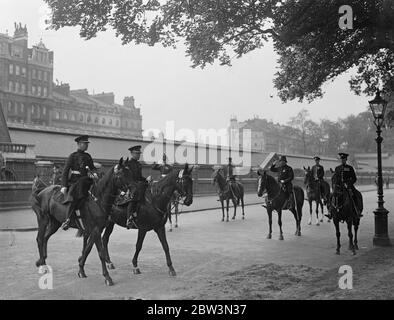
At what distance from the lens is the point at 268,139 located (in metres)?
58.1

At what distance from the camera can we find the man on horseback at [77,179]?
8.74 metres

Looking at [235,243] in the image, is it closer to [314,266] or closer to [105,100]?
[314,266]

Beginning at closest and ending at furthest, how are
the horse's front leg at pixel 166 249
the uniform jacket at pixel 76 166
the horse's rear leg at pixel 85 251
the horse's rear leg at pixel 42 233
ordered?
the horse's rear leg at pixel 85 251 < the uniform jacket at pixel 76 166 < the horse's front leg at pixel 166 249 < the horse's rear leg at pixel 42 233

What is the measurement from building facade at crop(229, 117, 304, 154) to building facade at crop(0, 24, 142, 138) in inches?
873

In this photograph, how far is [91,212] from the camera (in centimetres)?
885

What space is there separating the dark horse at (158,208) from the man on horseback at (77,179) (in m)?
1.17

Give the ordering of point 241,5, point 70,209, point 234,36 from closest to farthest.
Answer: point 70,209 < point 241,5 < point 234,36

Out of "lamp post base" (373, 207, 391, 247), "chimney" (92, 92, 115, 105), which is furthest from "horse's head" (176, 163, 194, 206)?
"chimney" (92, 92, 115, 105)

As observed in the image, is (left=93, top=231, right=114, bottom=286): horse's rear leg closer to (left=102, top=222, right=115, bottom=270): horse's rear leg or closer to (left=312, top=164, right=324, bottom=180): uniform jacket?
(left=102, top=222, right=115, bottom=270): horse's rear leg

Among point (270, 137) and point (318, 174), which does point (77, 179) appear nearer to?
point (318, 174)

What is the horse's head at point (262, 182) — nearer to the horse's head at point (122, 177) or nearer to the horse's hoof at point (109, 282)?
the horse's head at point (122, 177)

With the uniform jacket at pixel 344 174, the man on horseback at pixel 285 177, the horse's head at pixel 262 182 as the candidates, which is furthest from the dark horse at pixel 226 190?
the uniform jacket at pixel 344 174

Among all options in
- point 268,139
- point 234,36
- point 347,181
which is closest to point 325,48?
point 234,36

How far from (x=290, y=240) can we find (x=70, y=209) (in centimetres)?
828
